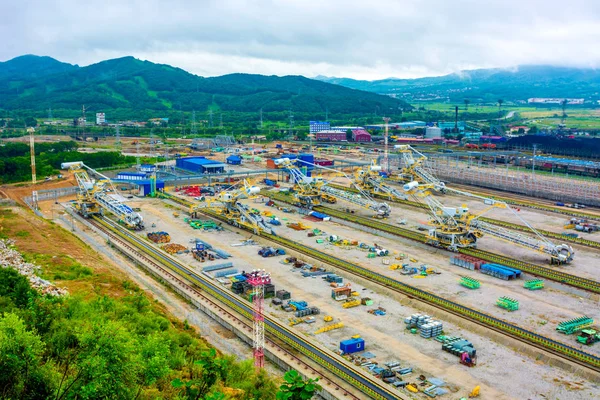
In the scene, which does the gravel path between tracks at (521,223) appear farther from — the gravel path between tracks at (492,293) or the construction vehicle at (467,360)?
the construction vehicle at (467,360)

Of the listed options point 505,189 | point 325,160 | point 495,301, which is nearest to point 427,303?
point 495,301

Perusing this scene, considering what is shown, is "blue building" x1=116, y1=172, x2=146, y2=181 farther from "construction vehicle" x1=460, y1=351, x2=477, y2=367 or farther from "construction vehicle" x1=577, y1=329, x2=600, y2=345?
"construction vehicle" x1=577, y1=329, x2=600, y2=345

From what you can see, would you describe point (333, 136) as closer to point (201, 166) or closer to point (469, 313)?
point (201, 166)

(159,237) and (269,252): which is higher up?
(159,237)

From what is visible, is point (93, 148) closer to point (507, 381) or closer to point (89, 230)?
point (89, 230)

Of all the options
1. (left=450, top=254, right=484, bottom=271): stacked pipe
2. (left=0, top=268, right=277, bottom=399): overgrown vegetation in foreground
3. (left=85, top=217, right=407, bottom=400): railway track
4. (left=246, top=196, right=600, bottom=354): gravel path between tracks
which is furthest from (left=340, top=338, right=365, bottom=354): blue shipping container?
(left=450, top=254, right=484, bottom=271): stacked pipe

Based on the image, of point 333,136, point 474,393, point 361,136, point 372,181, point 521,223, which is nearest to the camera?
point 474,393

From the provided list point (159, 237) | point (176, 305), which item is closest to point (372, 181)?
point (159, 237)
